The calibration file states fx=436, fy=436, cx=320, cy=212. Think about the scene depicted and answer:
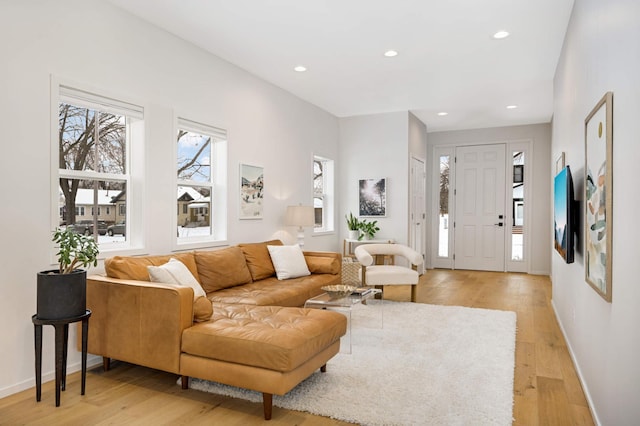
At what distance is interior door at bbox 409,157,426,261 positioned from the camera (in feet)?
23.6

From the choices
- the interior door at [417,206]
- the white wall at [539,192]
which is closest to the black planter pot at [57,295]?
the interior door at [417,206]

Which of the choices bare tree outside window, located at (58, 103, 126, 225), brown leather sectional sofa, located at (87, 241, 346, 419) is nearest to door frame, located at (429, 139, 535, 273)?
brown leather sectional sofa, located at (87, 241, 346, 419)

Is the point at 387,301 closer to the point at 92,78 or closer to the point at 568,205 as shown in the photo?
the point at 568,205

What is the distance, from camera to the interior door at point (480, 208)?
324 inches

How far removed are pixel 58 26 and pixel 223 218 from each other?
228 cm

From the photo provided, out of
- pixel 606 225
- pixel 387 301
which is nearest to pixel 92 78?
pixel 606 225

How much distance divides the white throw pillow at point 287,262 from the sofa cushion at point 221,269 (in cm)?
41

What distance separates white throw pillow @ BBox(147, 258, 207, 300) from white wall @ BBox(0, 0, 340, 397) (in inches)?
27.6

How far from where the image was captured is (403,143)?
6.87 metres

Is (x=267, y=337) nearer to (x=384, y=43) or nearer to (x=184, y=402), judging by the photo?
(x=184, y=402)

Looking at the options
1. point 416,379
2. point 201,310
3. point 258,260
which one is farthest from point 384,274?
point 201,310

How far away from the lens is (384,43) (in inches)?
164

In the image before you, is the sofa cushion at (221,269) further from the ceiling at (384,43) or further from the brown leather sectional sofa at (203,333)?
the ceiling at (384,43)

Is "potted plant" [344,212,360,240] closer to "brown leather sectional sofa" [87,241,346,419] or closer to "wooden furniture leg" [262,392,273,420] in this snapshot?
"brown leather sectional sofa" [87,241,346,419]
